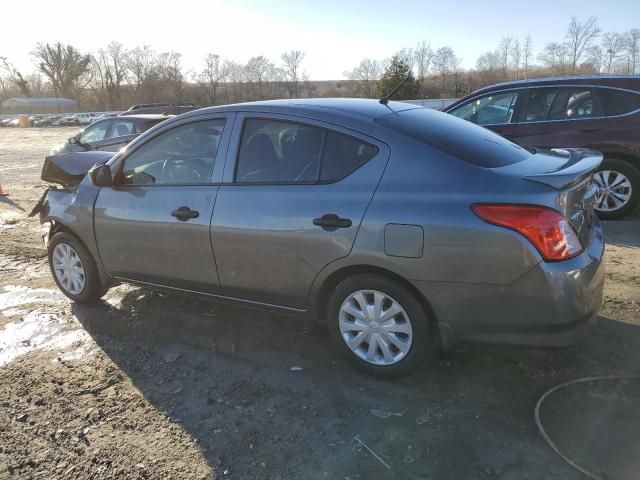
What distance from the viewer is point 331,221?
10.3ft

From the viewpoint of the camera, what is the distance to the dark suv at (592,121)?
6477mm

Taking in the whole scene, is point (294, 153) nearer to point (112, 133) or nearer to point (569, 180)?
point (569, 180)

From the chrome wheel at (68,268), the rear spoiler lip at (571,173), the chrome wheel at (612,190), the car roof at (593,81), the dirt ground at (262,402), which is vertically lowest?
the dirt ground at (262,402)

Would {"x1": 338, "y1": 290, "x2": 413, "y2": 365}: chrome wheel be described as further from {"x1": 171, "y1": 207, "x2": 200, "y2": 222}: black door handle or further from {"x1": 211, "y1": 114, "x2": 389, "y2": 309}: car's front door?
{"x1": 171, "y1": 207, "x2": 200, "y2": 222}: black door handle

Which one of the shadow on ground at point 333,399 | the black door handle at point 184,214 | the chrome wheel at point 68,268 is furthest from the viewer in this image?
the chrome wheel at point 68,268

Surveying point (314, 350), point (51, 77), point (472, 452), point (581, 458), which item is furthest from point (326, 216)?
point (51, 77)

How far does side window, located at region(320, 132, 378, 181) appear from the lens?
3.17m

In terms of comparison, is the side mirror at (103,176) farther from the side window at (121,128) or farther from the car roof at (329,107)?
the side window at (121,128)

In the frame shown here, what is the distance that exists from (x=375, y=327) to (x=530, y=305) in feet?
3.01

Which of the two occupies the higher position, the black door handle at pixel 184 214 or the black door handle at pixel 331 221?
the black door handle at pixel 331 221

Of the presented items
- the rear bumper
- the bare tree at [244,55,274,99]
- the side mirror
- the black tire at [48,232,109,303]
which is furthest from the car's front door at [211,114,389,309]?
the bare tree at [244,55,274,99]

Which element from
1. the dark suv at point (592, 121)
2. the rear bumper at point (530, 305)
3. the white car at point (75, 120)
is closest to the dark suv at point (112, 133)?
the dark suv at point (592, 121)

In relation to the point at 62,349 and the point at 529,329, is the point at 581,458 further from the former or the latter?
the point at 62,349

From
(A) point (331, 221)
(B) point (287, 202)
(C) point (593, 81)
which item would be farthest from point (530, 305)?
(C) point (593, 81)
